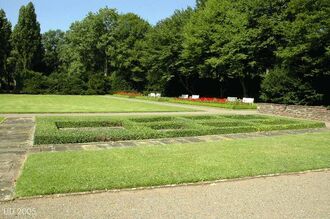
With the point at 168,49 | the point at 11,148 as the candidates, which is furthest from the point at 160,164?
the point at 168,49

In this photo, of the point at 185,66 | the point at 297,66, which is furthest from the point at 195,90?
the point at 297,66

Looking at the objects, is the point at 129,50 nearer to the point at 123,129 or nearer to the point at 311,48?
the point at 311,48

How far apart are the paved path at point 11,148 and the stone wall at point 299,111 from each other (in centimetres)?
1457

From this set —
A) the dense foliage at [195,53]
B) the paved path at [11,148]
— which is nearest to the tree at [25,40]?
the dense foliage at [195,53]

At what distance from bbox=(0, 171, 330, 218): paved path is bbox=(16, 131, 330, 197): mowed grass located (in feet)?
1.25

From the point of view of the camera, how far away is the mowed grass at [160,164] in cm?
648

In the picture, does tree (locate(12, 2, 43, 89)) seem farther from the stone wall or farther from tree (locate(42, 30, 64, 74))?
the stone wall

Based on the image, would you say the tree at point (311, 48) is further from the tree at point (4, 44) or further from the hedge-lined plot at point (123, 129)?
the tree at point (4, 44)

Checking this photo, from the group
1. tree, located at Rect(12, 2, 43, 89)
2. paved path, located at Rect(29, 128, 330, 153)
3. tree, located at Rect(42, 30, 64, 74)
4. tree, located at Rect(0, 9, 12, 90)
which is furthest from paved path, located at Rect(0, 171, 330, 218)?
tree, located at Rect(42, 30, 64, 74)

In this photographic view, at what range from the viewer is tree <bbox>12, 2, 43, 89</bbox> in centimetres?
5453

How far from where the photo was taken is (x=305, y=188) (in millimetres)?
6742

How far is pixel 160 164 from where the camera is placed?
7.99 meters

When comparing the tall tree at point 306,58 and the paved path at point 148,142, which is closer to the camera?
the paved path at point 148,142

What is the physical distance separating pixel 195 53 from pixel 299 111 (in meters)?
19.7
